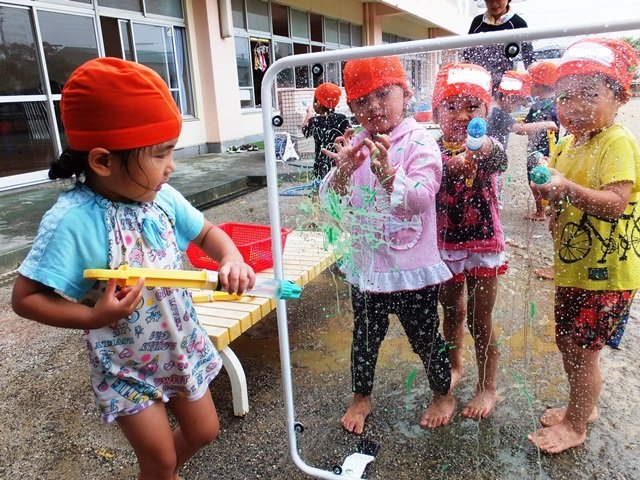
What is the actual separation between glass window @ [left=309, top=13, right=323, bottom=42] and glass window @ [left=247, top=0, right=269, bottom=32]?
1660mm

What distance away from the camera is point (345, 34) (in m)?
14.0

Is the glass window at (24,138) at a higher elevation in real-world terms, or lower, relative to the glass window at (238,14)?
lower

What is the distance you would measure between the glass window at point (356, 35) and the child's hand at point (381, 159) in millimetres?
13706

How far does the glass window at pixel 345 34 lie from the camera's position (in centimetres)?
1380

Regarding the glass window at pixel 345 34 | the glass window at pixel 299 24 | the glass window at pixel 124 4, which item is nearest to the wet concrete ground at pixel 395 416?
the glass window at pixel 124 4

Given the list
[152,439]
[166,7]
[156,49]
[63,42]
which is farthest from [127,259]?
[166,7]

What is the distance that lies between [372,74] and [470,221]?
2.02 feet

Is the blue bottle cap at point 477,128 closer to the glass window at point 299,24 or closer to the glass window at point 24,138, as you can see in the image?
the glass window at point 24,138

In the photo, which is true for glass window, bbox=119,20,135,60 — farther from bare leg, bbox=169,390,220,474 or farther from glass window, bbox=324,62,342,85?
bare leg, bbox=169,390,220,474

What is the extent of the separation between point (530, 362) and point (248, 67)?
1026 centimetres

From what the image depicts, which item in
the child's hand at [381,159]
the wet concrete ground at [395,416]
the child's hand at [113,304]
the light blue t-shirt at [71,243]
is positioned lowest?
the wet concrete ground at [395,416]

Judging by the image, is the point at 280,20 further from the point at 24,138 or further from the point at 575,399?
the point at 575,399

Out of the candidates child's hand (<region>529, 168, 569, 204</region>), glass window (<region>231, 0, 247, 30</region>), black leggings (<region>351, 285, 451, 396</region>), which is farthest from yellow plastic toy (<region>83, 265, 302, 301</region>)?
glass window (<region>231, 0, 247, 30</region>)

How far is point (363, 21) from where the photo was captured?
14711mm
